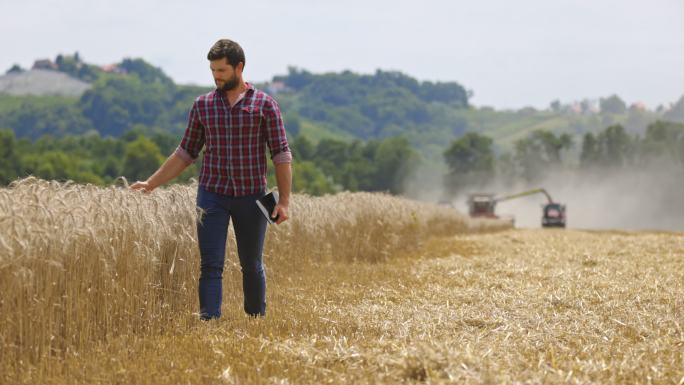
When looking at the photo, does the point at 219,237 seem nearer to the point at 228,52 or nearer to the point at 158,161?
the point at 228,52

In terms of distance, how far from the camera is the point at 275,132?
7.46m

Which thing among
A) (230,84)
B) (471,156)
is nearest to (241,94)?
(230,84)

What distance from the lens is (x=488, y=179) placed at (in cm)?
13162

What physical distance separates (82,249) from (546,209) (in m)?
50.0

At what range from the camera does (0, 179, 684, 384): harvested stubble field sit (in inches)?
232

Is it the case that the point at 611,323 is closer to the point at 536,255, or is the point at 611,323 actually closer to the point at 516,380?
the point at 516,380

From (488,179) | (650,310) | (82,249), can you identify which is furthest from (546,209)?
(488,179)

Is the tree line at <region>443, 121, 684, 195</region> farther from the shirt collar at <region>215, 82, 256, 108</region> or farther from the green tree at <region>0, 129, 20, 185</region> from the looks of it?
the shirt collar at <region>215, 82, 256, 108</region>

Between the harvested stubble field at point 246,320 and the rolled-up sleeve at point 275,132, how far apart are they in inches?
47.1

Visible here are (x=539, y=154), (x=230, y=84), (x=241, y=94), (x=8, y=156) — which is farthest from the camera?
(x=539, y=154)

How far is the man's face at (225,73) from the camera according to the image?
724 cm

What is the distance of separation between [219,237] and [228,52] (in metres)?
1.46

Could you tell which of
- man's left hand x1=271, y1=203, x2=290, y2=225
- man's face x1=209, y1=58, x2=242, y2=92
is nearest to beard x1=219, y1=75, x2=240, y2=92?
man's face x1=209, y1=58, x2=242, y2=92

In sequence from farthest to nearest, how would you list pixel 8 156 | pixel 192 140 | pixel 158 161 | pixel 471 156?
pixel 471 156
pixel 158 161
pixel 8 156
pixel 192 140
